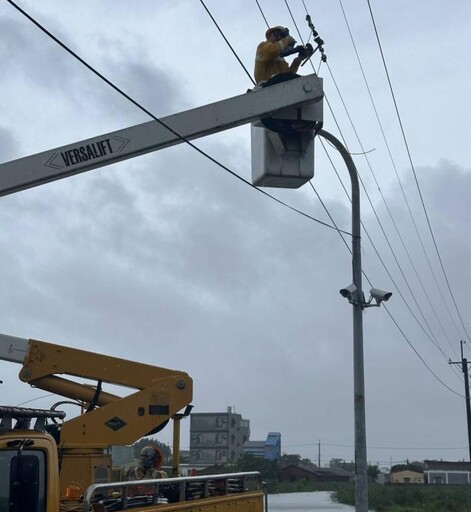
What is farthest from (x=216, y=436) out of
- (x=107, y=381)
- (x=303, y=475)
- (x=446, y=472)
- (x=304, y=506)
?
(x=446, y=472)

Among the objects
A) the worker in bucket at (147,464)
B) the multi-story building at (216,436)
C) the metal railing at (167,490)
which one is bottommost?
the metal railing at (167,490)

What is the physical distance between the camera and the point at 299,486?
7175 cm

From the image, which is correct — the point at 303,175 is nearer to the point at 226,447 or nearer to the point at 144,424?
the point at 144,424

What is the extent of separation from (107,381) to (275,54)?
464 cm

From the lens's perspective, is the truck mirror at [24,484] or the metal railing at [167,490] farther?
the metal railing at [167,490]

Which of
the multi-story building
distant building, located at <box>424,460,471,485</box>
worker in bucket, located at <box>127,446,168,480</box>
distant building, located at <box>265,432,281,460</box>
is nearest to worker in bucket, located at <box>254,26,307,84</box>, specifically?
worker in bucket, located at <box>127,446,168,480</box>

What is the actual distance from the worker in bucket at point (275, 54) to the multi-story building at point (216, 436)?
5618 mm

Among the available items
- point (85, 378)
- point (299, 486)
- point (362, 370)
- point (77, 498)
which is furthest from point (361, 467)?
point (299, 486)

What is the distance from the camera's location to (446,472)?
10400 cm

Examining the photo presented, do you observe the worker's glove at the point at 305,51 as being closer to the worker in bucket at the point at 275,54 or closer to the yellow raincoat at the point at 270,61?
the worker in bucket at the point at 275,54

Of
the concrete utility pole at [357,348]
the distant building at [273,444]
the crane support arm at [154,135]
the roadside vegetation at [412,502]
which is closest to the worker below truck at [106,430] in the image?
the crane support arm at [154,135]

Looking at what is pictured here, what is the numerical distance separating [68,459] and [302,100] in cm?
499

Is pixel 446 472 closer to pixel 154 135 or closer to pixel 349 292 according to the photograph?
pixel 349 292

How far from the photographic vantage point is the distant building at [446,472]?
103 m
